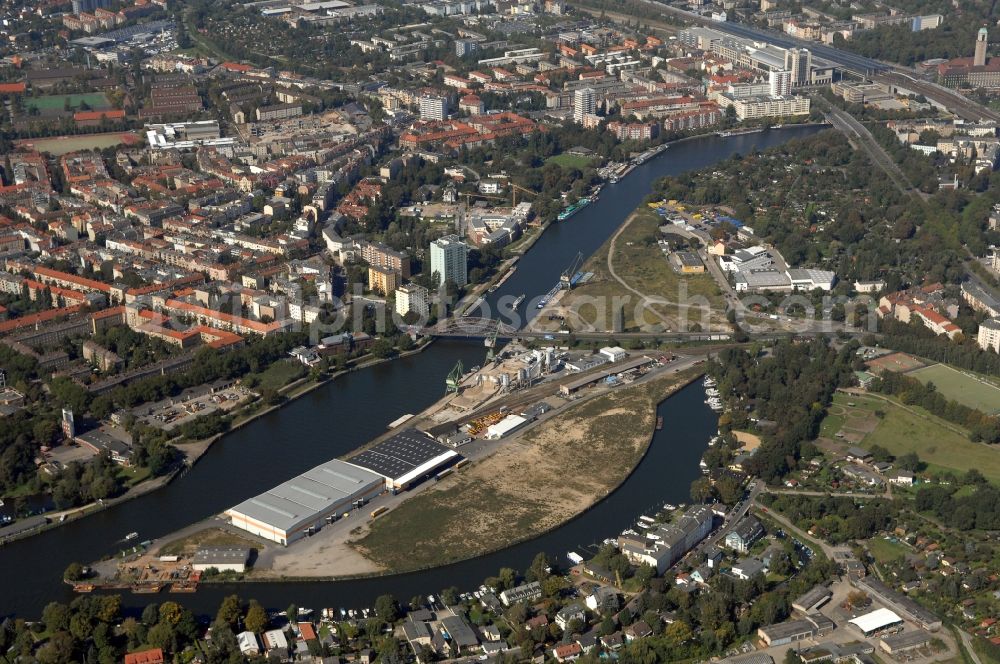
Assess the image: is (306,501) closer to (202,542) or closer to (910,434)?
(202,542)

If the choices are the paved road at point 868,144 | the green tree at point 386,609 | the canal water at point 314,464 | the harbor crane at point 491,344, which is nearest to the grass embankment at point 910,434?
the canal water at point 314,464

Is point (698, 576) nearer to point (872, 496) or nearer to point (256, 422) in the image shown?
point (872, 496)

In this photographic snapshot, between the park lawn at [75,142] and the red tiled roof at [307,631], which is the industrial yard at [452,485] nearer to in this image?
the red tiled roof at [307,631]

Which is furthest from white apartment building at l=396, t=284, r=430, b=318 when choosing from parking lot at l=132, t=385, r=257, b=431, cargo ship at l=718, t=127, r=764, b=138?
cargo ship at l=718, t=127, r=764, b=138

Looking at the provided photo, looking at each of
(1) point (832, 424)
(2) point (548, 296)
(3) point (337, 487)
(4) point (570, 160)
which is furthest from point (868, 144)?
(3) point (337, 487)

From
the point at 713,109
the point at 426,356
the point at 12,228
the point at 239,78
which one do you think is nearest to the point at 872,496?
the point at 426,356

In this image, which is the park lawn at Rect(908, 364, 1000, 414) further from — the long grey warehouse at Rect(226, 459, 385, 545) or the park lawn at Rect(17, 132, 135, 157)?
the park lawn at Rect(17, 132, 135, 157)

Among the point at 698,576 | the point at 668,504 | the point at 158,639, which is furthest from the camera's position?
the point at 668,504
